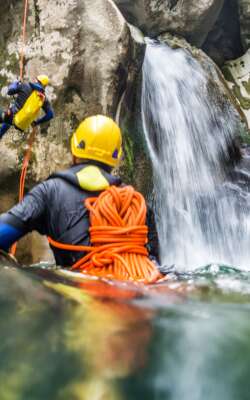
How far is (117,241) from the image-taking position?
300cm

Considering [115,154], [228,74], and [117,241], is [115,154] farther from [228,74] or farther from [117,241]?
[228,74]

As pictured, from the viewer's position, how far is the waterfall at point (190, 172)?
8328 millimetres

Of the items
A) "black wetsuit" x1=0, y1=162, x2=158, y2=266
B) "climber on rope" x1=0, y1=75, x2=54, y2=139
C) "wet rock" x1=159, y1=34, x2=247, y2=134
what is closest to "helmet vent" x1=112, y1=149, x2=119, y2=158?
"black wetsuit" x1=0, y1=162, x2=158, y2=266

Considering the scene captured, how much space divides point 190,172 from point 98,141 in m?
6.01

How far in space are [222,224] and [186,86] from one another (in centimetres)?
360

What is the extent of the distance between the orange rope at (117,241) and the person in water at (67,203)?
11 centimetres

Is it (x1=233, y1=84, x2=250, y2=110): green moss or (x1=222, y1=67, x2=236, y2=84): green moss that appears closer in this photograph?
(x1=233, y1=84, x2=250, y2=110): green moss

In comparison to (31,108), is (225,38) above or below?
above

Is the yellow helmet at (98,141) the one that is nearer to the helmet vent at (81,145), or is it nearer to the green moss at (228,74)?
the helmet vent at (81,145)

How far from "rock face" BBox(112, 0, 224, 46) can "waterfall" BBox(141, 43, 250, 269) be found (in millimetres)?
1436

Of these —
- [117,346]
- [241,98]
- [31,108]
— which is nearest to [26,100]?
[31,108]

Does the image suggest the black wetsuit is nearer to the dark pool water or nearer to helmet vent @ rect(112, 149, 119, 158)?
helmet vent @ rect(112, 149, 119, 158)

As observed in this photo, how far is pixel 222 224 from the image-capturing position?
8.93m

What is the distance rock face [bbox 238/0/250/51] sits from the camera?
46.4 ft
